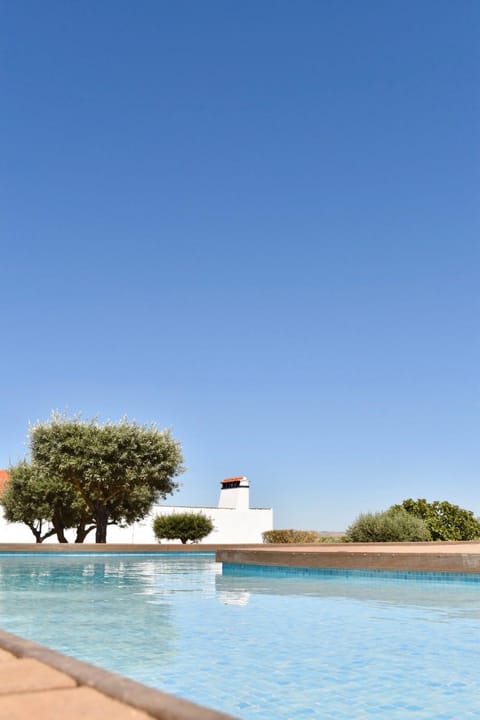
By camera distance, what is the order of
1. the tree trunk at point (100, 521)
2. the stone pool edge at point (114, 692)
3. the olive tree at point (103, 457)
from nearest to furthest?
the stone pool edge at point (114, 692), the olive tree at point (103, 457), the tree trunk at point (100, 521)

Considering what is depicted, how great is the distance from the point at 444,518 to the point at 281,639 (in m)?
23.5

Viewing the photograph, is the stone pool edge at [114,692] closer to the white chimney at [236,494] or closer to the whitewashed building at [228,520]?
the whitewashed building at [228,520]

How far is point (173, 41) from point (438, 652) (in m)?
19.4

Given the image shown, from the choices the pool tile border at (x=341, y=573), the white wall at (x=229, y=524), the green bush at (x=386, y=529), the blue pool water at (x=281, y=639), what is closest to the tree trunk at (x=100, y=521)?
the green bush at (x=386, y=529)

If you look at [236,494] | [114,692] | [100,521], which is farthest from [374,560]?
[236,494]

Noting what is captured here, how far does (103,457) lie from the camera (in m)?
27.2

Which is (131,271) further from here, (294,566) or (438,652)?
(438,652)

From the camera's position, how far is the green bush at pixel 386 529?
2541cm

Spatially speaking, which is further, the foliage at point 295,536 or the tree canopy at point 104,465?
the foliage at point 295,536

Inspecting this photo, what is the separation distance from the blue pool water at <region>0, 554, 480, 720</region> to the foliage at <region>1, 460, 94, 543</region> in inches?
623

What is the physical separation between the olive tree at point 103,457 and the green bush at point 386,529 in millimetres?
7734

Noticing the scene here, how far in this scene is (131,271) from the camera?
1038 inches

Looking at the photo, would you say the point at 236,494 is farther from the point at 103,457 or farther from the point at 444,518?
the point at 103,457

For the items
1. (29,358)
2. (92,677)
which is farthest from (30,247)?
(92,677)
